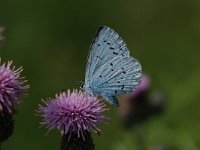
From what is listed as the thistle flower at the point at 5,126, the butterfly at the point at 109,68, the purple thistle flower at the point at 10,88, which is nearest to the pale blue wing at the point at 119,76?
the butterfly at the point at 109,68

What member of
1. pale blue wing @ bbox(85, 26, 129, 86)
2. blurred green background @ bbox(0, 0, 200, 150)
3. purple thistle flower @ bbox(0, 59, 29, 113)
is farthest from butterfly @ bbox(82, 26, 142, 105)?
blurred green background @ bbox(0, 0, 200, 150)

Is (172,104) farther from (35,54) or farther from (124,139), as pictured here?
(35,54)

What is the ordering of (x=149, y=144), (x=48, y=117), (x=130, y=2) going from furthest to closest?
(x=130, y=2)
(x=149, y=144)
(x=48, y=117)

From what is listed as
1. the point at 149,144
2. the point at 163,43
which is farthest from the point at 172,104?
the point at 163,43

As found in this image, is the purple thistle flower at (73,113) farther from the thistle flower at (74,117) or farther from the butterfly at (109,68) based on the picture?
the butterfly at (109,68)

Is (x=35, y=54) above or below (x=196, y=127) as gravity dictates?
above
